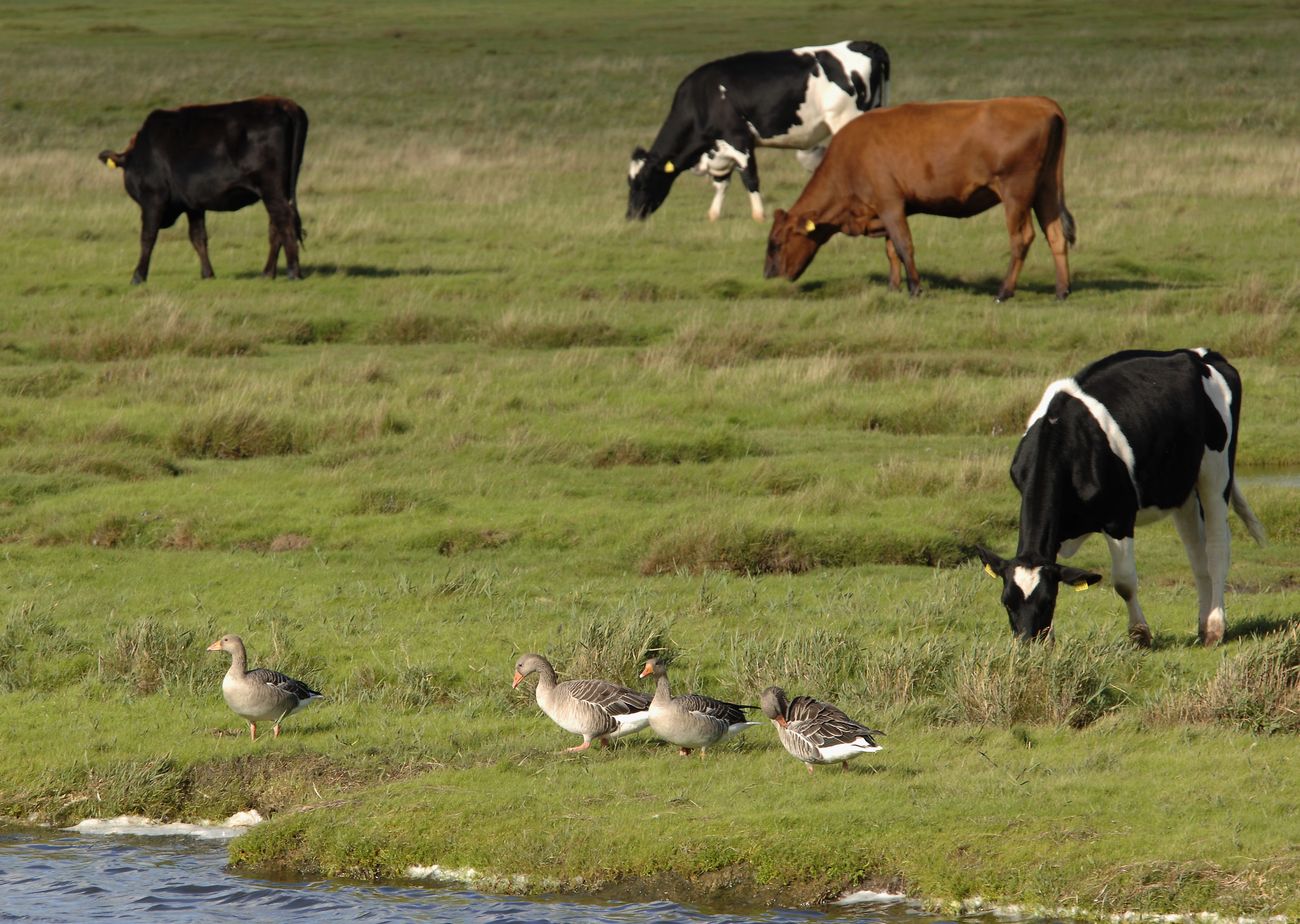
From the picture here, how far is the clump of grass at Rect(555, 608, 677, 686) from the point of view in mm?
8523

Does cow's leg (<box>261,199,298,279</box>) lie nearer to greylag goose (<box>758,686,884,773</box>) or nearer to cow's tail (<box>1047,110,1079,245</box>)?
cow's tail (<box>1047,110,1079,245</box>)

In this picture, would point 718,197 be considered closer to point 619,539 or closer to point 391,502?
point 391,502

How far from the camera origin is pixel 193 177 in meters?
21.1

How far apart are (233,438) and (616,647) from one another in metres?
6.49

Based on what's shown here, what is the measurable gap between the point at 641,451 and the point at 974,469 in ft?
9.52

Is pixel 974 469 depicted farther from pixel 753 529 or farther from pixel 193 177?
pixel 193 177

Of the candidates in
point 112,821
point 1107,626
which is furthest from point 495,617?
point 1107,626

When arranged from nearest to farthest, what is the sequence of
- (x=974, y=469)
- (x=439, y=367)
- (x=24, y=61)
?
(x=974, y=469) < (x=439, y=367) < (x=24, y=61)

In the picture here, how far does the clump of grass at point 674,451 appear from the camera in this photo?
13.3 meters

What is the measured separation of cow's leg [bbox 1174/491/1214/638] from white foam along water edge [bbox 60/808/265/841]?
5405mm

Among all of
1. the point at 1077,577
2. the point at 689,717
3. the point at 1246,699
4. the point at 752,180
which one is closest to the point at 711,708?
the point at 689,717

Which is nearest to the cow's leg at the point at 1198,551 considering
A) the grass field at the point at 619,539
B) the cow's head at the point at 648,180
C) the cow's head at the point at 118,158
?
the grass field at the point at 619,539

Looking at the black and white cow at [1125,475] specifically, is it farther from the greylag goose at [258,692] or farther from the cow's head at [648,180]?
the cow's head at [648,180]

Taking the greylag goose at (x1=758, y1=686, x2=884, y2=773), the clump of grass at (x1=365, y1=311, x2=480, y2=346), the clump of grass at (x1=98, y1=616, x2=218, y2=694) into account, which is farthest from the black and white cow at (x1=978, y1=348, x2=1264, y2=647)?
the clump of grass at (x1=365, y1=311, x2=480, y2=346)
